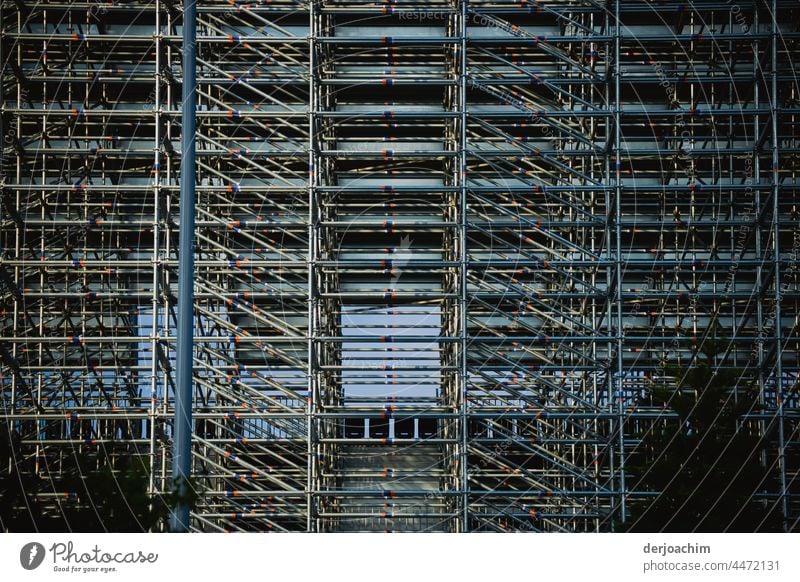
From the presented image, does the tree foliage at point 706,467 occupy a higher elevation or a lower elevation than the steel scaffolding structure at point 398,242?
lower

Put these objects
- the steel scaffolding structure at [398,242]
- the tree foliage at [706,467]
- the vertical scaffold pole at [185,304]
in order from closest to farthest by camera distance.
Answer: the vertical scaffold pole at [185,304] < the tree foliage at [706,467] < the steel scaffolding structure at [398,242]

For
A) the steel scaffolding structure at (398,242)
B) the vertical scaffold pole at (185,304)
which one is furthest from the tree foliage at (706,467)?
the vertical scaffold pole at (185,304)

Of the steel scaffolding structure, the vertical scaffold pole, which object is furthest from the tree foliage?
the vertical scaffold pole

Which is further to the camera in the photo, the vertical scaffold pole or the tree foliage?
the tree foliage

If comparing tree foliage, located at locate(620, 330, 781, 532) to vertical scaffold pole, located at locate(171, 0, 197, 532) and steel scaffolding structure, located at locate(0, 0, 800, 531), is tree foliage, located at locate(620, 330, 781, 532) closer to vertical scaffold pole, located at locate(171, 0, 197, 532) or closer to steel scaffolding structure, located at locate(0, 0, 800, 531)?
steel scaffolding structure, located at locate(0, 0, 800, 531)

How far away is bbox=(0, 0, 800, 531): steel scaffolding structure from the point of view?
1678 cm

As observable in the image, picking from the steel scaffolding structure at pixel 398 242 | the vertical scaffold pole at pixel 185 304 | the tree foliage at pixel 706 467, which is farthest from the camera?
the steel scaffolding structure at pixel 398 242

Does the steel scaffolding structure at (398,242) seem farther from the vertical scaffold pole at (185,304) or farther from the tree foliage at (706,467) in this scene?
the vertical scaffold pole at (185,304)

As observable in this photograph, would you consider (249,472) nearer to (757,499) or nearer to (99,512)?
(99,512)

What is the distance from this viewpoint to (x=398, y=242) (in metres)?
19.4

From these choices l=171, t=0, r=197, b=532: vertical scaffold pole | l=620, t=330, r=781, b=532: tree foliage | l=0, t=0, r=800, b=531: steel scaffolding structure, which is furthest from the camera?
l=0, t=0, r=800, b=531: steel scaffolding structure

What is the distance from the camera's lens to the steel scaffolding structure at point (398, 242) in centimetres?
1678

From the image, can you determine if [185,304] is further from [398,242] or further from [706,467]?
[398,242]
